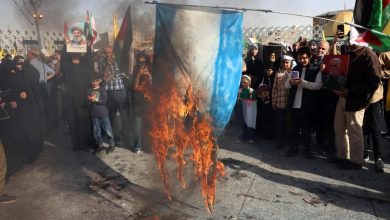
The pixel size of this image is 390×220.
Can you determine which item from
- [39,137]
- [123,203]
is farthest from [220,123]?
[39,137]

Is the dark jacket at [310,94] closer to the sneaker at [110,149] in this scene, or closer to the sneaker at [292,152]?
the sneaker at [292,152]

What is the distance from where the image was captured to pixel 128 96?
6758mm

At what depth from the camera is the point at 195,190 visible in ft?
15.3

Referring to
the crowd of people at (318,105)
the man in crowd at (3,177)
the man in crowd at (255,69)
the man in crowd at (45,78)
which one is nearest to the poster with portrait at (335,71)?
the crowd of people at (318,105)

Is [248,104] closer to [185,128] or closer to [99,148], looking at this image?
[99,148]

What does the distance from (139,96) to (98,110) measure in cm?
83

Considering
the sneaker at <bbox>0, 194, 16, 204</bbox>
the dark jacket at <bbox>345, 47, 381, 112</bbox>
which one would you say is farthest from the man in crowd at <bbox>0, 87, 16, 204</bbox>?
the dark jacket at <bbox>345, 47, 381, 112</bbox>

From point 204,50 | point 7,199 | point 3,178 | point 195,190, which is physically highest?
point 204,50

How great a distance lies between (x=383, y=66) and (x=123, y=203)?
15.6 feet

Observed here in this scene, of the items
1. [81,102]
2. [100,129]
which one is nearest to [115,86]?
[81,102]

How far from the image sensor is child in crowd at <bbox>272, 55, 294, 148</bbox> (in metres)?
6.28

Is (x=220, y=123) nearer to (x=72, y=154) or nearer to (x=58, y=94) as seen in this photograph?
(x=72, y=154)

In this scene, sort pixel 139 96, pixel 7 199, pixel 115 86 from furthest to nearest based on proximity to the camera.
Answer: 1. pixel 115 86
2. pixel 139 96
3. pixel 7 199

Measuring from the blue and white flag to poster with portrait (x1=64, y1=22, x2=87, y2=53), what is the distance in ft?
9.23
